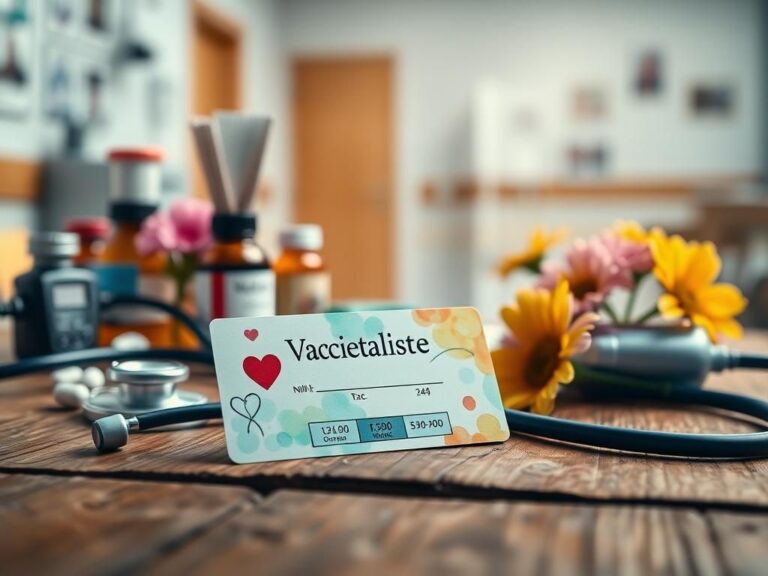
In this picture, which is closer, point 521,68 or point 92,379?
point 92,379

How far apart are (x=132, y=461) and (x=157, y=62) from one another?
375cm

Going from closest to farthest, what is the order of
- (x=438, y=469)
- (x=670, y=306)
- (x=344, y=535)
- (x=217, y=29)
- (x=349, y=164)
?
(x=344, y=535), (x=438, y=469), (x=670, y=306), (x=217, y=29), (x=349, y=164)

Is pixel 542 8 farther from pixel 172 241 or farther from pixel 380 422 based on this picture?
pixel 380 422

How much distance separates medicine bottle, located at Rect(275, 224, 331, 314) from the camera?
1.04 meters

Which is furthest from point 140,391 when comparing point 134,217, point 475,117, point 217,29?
point 475,117

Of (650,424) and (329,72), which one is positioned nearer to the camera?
(650,424)

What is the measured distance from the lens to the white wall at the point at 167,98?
3.03 metres

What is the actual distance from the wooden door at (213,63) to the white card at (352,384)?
392 centimetres

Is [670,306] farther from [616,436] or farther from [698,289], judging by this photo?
[616,436]

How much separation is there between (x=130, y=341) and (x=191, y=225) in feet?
0.59

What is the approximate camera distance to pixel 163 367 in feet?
2.24

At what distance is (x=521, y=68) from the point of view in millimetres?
5383

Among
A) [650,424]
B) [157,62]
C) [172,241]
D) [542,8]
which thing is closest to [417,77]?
[542,8]

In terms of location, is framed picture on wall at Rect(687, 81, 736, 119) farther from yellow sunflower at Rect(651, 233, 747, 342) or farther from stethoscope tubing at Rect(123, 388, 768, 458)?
stethoscope tubing at Rect(123, 388, 768, 458)
